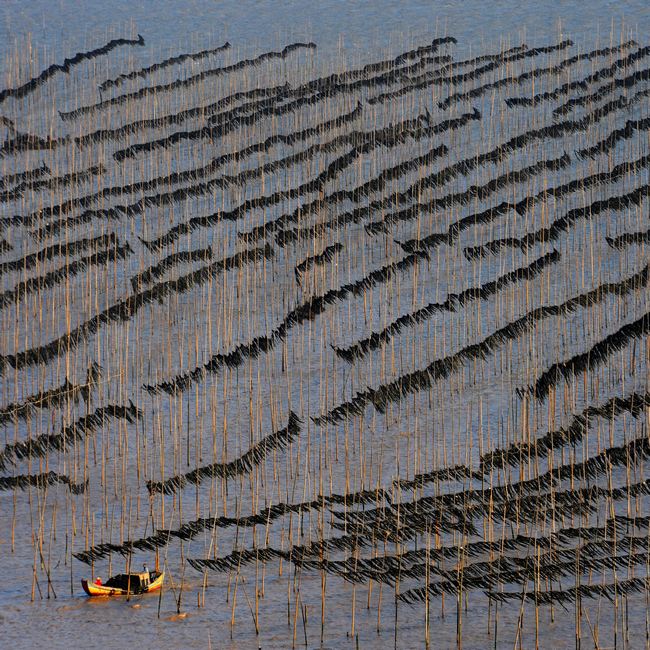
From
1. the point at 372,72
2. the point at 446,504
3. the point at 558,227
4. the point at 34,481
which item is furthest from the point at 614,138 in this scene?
the point at 34,481

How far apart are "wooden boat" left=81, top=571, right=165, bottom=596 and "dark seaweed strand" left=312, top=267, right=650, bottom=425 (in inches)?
137

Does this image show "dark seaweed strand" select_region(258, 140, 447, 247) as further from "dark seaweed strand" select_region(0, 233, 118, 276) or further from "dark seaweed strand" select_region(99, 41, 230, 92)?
"dark seaweed strand" select_region(99, 41, 230, 92)

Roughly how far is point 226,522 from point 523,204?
7802 mm

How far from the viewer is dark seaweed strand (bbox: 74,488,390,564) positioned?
10875mm

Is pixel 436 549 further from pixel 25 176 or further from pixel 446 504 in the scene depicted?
pixel 25 176

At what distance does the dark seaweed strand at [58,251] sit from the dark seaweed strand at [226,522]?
22.5ft

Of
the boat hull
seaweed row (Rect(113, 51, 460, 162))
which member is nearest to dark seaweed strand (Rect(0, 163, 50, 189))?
seaweed row (Rect(113, 51, 460, 162))

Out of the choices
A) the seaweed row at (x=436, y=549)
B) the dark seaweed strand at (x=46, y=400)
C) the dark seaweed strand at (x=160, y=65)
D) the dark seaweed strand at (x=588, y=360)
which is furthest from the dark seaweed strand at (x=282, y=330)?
the dark seaweed strand at (x=160, y=65)

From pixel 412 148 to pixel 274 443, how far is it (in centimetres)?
828

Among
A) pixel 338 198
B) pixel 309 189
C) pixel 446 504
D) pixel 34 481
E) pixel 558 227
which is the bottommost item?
pixel 446 504

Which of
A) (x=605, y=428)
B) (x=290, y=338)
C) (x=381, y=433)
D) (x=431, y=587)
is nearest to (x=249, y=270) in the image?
(x=290, y=338)

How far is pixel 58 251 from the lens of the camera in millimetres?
17719

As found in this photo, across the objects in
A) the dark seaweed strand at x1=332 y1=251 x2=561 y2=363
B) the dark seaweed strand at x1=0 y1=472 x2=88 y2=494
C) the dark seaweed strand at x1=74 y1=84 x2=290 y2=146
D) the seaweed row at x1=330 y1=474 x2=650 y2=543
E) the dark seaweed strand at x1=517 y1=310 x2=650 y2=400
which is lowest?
the seaweed row at x1=330 y1=474 x2=650 y2=543

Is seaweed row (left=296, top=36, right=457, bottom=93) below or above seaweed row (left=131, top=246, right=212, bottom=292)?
above
